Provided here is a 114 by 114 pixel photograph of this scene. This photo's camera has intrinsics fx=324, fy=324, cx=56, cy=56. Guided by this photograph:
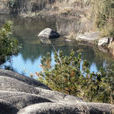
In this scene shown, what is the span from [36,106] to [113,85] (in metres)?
4.61

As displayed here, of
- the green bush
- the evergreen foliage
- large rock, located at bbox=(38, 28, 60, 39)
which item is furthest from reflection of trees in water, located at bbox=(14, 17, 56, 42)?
the evergreen foliage

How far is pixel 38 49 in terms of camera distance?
80.2 ft

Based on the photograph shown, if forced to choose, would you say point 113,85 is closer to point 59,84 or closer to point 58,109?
point 59,84

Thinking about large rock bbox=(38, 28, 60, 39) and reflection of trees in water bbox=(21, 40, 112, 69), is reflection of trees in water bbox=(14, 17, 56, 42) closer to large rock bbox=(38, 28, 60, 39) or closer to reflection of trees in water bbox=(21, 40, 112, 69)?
large rock bbox=(38, 28, 60, 39)

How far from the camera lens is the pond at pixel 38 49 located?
60.9ft

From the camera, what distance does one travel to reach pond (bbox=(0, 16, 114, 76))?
1857 cm

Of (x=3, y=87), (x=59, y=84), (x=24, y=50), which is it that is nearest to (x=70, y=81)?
(x=59, y=84)

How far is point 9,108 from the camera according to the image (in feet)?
11.8

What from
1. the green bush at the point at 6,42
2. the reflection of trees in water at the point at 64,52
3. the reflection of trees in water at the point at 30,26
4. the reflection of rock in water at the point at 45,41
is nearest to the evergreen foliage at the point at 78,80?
the green bush at the point at 6,42

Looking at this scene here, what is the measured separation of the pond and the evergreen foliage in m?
6.27

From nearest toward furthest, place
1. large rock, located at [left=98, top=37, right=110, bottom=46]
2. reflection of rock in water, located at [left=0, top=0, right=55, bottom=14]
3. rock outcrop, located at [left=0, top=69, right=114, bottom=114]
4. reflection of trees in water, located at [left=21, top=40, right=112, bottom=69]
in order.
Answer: rock outcrop, located at [left=0, top=69, right=114, bottom=114], reflection of trees in water, located at [left=21, top=40, right=112, bottom=69], large rock, located at [left=98, top=37, right=110, bottom=46], reflection of rock in water, located at [left=0, top=0, right=55, bottom=14]

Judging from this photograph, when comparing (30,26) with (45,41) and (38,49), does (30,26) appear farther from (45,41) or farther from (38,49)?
(38,49)

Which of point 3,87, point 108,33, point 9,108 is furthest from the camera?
point 108,33

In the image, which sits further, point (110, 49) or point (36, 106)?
point (110, 49)
